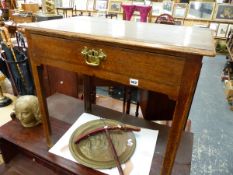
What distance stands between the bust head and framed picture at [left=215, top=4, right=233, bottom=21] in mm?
3334

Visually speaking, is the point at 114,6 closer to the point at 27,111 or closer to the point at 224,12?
the point at 224,12

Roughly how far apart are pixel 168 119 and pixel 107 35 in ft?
2.45

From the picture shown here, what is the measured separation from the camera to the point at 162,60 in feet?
1.42

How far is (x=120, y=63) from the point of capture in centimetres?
49

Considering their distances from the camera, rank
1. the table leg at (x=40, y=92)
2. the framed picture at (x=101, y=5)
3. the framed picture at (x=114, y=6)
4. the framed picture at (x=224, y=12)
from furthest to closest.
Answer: the framed picture at (x=101, y=5) < the framed picture at (x=114, y=6) < the framed picture at (x=224, y=12) < the table leg at (x=40, y=92)

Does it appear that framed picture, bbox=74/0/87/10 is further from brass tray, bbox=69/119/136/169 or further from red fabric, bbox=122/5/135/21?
brass tray, bbox=69/119/136/169

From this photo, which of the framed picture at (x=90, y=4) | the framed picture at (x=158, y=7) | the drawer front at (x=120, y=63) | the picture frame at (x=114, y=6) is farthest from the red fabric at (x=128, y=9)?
the framed picture at (x=90, y=4)

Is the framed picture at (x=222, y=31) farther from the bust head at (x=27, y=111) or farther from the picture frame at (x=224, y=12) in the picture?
the bust head at (x=27, y=111)

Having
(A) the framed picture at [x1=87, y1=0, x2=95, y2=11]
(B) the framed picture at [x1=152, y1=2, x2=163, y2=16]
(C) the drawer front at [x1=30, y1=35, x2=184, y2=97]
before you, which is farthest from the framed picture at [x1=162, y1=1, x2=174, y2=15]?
(C) the drawer front at [x1=30, y1=35, x2=184, y2=97]

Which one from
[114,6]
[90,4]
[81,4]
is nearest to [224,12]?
[114,6]

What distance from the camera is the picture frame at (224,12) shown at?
9.93 feet

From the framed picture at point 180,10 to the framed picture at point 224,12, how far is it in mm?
508

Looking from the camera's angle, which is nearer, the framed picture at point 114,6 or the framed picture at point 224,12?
the framed picture at point 224,12

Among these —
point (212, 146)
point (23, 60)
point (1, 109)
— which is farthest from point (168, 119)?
point (1, 109)
